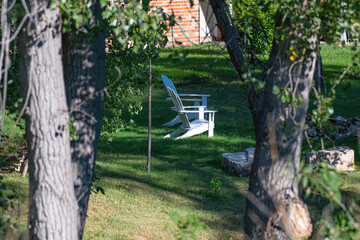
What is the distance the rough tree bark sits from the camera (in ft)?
10.6

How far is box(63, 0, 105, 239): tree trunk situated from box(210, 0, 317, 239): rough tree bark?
40.6 inches

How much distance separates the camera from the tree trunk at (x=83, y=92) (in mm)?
2950

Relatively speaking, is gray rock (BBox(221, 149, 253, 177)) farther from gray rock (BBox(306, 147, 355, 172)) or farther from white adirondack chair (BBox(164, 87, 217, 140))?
white adirondack chair (BBox(164, 87, 217, 140))

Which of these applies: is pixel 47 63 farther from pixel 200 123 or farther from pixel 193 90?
pixel 193 90

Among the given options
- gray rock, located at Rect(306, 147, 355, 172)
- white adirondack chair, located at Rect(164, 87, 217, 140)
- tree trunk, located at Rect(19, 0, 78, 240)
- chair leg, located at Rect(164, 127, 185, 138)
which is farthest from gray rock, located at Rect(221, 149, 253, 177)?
tree trunk, located at Rect(19, 0, 78, 240)

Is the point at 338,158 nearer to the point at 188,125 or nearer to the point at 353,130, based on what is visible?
the point at 353,130

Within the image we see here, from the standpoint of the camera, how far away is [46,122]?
2.70 meters

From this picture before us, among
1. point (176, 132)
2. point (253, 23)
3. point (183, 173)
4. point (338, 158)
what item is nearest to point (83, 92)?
point (253, 23)

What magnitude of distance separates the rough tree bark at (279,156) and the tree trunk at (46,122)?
134cm

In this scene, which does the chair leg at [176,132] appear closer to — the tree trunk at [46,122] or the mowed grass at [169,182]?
the mowed grass at [169,182]

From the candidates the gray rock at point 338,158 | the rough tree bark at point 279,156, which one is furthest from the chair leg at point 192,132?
the rough tree bark at point 279,156

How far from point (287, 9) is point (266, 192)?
1.29m

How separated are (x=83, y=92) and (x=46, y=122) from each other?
14.7 inches

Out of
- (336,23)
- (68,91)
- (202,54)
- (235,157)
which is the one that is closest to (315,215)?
(235,157)
